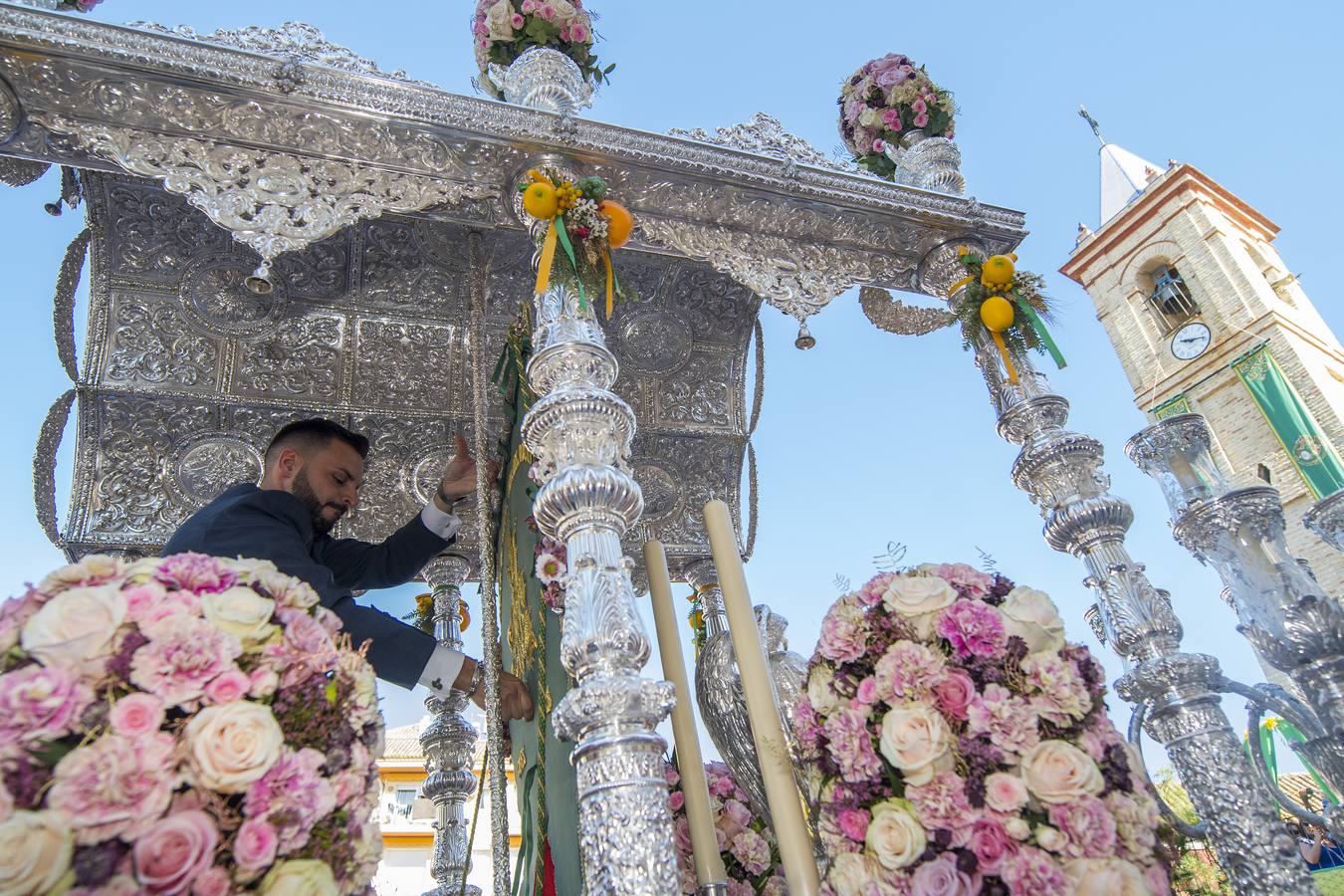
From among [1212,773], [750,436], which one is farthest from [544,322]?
[1212,773]

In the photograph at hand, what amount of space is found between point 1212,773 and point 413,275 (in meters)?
4.43

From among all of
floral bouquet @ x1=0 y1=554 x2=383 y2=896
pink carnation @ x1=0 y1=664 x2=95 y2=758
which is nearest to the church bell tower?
floral bouquet @ x1=0 y1=554 x2=383 y2=896

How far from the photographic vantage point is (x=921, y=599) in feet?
7.76

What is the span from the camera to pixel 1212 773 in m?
3.16

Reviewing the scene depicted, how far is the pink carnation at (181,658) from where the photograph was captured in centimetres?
158

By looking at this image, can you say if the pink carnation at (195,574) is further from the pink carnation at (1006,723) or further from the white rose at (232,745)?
the pink carnation at (1006,723)

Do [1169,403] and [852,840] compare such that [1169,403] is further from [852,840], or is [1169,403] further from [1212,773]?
[852,840]

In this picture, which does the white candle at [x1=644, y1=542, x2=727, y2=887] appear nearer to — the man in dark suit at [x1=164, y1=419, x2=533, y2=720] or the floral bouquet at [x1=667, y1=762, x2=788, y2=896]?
the floral bouquet at [x1=667, y1=762, x2=788, y2=896]

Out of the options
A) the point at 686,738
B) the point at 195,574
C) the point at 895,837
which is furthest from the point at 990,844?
the point at 195,574

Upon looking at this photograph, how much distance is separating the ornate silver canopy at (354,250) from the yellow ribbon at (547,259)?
23.0 inches

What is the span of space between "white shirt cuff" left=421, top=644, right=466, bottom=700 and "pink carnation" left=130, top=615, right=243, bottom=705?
5.44ft

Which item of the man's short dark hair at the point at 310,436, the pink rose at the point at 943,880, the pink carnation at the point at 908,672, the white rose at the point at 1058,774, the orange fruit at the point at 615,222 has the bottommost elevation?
the pink rose at the point at 943,880

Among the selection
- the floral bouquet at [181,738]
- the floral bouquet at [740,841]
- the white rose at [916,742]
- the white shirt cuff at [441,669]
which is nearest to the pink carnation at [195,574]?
the floral bouquet at [181,738]

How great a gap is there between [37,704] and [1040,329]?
4.15m
